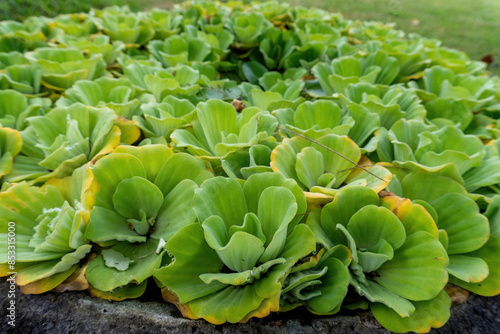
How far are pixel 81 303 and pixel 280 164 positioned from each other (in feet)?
2.11

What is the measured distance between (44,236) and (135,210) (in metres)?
0.24

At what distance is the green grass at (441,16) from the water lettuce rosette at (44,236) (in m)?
6.82

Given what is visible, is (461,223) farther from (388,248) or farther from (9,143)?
(9,143)

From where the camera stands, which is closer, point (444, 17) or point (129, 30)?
point (129, 30)

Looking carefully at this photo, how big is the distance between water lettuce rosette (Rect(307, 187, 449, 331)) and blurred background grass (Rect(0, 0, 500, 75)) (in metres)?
5.81

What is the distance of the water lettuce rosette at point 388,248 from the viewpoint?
838 millimetres

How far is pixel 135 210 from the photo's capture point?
101 centimetres

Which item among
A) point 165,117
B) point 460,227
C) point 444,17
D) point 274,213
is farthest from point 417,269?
point 444,17

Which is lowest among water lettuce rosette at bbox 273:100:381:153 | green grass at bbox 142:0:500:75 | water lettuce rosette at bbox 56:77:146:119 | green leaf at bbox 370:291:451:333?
green grass at bbox 142:0:500:75

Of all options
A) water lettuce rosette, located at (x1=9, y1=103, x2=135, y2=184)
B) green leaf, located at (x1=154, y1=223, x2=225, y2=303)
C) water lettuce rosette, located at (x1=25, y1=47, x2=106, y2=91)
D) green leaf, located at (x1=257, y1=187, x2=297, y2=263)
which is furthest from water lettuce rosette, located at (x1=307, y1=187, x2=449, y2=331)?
water lettuce rosette, located at (x1=25, y1=47, x2=106, y2=91)

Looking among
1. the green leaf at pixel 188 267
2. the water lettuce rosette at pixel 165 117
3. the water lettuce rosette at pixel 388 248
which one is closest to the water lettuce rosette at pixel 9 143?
the water lettuce rosette at pixel 165 117

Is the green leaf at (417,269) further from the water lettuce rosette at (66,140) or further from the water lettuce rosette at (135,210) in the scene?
the water lettuce rosette at (66,140)

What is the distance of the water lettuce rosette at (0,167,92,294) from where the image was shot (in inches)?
34.8

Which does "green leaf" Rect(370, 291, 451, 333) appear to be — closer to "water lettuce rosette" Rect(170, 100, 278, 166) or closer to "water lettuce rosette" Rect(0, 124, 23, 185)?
"water lettuce rosette" Rect(170, 100, 278, 166)
